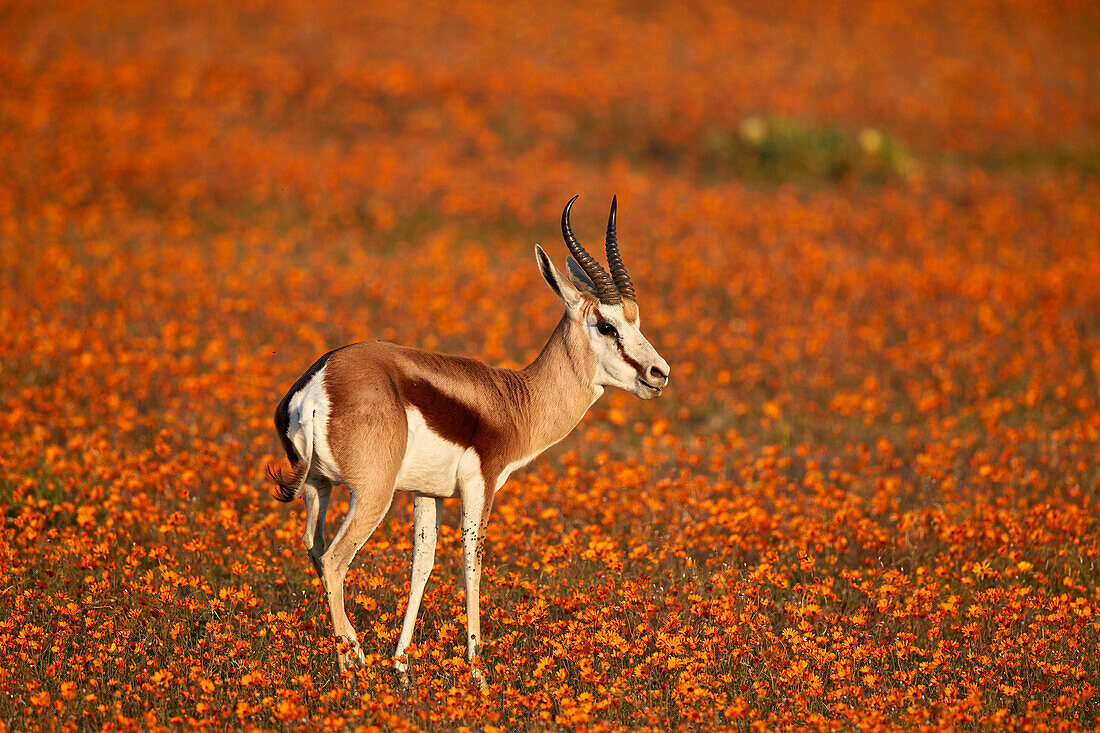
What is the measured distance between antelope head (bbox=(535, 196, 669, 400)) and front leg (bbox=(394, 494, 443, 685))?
143cm

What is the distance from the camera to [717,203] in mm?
19781

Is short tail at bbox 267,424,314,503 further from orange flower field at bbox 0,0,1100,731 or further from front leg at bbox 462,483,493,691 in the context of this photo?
front leg at bbox 462,483,493,691

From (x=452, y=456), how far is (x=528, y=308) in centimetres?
855

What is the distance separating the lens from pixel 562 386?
6867 mm

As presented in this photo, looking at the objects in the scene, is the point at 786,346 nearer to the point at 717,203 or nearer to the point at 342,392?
the point at 717,203

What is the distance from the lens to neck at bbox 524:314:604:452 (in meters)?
6.80

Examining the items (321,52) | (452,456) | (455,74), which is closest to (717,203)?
(455,74)

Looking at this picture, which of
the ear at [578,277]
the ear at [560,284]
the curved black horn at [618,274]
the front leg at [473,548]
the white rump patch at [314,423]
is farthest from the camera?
the ear at [578,277]

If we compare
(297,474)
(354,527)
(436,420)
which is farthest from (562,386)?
(297,474)

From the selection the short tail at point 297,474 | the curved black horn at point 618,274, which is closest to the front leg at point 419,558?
the short tail at point 297,474

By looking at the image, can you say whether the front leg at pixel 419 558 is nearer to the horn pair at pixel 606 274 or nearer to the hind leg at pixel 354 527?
the hind leg at pixel 354 527

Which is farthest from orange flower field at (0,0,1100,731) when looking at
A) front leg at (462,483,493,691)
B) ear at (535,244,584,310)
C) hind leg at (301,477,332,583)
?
ear at (535,244,584,310)

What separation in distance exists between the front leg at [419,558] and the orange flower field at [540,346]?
0.67ft

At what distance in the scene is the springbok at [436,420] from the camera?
5.77m
